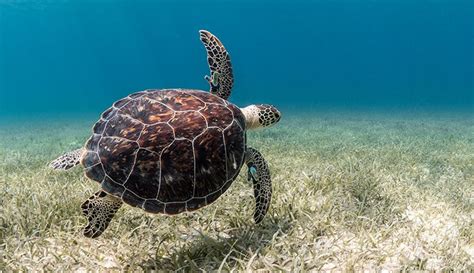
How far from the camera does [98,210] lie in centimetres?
310

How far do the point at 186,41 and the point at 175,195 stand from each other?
454 ft

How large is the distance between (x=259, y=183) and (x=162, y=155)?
119 cm

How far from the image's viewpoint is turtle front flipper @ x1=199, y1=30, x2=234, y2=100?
436cm

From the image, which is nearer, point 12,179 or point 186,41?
point 12,179

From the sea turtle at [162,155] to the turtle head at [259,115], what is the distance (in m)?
0.69

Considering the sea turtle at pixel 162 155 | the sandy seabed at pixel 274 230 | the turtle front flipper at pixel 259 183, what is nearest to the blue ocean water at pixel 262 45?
the sandy seabed at pixel 274 230

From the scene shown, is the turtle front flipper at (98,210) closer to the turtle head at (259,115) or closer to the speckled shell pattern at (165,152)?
the speckled shell pattern at (165,152)

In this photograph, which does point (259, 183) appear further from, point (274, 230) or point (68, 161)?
point (68, 161)

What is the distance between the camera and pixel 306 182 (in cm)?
493

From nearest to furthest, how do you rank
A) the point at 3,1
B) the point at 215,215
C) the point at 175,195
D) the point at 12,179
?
1. the point at 175,195
2. the point at 215,215
3. the point at 12,179
4. the point at 3,1

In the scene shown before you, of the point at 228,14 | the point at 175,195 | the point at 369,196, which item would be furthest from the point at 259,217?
the point at 228,14

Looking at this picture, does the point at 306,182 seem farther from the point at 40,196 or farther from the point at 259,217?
the point at 40,196

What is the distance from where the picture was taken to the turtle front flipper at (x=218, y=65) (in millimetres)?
4363

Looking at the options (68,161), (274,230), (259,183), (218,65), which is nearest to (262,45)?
(218,65)
